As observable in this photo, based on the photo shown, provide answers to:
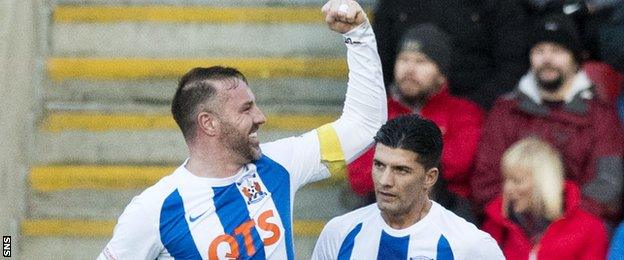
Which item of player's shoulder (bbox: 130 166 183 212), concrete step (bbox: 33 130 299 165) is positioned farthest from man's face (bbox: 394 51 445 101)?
player's shoulder (bbox: 130 166 183 212)

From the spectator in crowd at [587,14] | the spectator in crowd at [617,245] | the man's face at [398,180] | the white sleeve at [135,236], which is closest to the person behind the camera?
the white sleeve at [135,236]

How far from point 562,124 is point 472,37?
28.3 inches

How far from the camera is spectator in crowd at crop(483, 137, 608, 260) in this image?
6.81m

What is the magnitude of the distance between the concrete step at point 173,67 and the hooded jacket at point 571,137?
1.09 m

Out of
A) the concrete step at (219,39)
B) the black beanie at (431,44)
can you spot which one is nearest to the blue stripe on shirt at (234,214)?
the black beanie at (431,44)

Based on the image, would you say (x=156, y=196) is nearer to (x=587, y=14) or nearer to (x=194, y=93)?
(x=194, y=93)

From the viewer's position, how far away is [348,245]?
5.84 m

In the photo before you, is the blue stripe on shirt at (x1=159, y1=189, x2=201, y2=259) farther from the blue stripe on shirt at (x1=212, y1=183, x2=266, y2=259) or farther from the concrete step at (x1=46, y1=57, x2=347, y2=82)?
the concrete step at (x1=46, y1=57, x2=347, y2=82)

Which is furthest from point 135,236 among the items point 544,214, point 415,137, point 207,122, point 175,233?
point 544,214

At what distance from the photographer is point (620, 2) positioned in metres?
7.51

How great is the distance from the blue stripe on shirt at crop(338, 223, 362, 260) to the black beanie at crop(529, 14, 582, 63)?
6.22ft

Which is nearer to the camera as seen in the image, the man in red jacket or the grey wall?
the man in red jacket

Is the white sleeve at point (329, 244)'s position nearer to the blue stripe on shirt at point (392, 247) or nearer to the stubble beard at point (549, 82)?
the blue stripe on shirt at point (392, 247)

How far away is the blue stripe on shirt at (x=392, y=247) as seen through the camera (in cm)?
571
